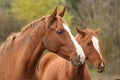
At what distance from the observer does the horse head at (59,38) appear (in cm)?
689

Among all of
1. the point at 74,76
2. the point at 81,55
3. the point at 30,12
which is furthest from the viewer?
the point at 30,12

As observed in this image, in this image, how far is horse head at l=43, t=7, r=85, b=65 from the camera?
6887mm

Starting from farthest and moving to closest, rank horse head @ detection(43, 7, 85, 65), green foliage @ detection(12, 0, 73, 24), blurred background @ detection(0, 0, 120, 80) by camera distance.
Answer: green foliage @ detection(12, 0, 73, 24)
blurred background @ detection(0, 0, 120, 80)
horse head @ detection(43, 7, 85, 65)

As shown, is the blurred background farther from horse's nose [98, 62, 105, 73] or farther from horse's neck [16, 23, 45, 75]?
horse's neck [16, 23, 45, 75]

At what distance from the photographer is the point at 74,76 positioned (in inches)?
416

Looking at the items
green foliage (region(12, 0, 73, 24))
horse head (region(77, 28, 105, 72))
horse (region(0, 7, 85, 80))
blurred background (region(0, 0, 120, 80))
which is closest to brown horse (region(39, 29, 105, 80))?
horse head (region(77, 28, 105, 72))

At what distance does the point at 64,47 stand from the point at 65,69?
378 centimetres

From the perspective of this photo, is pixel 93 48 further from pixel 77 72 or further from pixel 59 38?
pixel 59 38

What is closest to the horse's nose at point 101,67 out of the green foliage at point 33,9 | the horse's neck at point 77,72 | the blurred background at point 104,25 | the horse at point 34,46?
the horse's neck at point 77,72

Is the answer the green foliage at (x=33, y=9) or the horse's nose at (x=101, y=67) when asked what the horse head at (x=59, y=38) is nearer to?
the horse's nose at (x=101, y=67)

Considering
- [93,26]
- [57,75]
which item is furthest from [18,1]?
[57,75]

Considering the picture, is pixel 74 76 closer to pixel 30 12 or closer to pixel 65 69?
pixel 65 69

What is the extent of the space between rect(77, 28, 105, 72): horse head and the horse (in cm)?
336

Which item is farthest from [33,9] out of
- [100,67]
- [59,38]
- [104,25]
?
[59,38]
